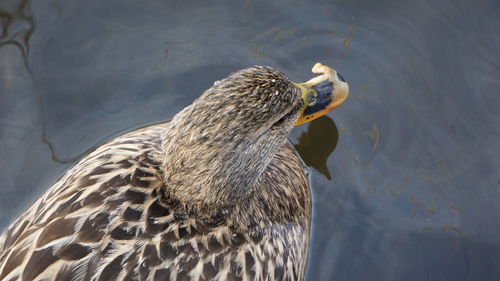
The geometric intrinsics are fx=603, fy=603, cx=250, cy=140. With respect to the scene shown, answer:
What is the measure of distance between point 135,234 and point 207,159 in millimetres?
567

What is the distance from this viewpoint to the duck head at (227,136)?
330 cm

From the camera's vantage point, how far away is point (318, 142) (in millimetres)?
5133

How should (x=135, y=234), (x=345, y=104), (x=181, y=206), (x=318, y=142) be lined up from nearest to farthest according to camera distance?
(x=135, y=234), (x=181, y=206), (x=318, y=142), (x=345, y=104)

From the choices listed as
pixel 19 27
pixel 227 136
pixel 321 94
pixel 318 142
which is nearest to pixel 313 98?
pixel 321 94

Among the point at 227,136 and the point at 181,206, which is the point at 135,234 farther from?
the point at 227,136

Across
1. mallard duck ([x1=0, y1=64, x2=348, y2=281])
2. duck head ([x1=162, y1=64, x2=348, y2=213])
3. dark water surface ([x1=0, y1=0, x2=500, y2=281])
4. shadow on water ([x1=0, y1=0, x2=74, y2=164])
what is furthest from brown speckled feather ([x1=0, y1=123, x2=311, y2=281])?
shadow on water ([x1=0, y1=0, x2=74, y2=164])

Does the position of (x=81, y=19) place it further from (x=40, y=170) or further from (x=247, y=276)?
(x=247, y=276)

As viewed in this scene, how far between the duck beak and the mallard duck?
59 millimetres

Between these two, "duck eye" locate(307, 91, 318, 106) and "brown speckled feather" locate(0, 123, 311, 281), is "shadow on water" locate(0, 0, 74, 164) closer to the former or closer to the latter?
"brown speckled feather" locate(0, 123, 311, 281)

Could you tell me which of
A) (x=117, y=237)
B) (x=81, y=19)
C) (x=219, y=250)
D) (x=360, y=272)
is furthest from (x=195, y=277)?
(x=81, y=19)

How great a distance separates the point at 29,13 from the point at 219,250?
3170mm

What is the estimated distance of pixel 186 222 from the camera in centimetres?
350

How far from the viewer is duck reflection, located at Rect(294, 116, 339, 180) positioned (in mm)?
5070

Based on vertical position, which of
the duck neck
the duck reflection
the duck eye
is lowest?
the duck reflection
